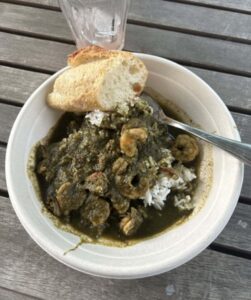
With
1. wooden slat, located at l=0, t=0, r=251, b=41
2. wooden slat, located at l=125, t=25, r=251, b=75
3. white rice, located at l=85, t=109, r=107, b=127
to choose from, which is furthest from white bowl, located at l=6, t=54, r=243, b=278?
wooden slat, located at l=0, t=0, r=251, b=41

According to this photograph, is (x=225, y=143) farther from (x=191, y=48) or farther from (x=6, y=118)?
(x=6, y=118)

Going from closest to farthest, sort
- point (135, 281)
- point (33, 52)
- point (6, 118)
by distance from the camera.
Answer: point (135, 281)
point (6, 118)
point (33, 52)

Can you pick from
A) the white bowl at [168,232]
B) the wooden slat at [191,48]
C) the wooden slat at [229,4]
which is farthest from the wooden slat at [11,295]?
the wooden slat at [229,4]

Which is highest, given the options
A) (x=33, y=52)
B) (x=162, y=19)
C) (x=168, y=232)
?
(x=162, y=19)

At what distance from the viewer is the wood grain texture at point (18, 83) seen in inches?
43.3

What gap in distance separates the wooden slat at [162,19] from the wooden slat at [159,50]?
0.03 meters

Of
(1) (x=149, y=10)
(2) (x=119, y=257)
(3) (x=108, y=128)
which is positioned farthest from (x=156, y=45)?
(2) (x=119, y=257)

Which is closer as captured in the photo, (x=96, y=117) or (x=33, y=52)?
(x=96, y=117)

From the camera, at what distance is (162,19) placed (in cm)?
122

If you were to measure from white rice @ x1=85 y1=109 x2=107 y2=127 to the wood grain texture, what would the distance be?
0.30m

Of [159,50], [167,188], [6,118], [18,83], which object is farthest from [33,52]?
[167,188]

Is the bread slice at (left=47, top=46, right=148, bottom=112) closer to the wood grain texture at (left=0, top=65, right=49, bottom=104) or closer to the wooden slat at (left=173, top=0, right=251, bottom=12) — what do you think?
the wood grain texture at (left=0, top=65, right=49, bottom=104)

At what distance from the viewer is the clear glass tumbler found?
1125 mm

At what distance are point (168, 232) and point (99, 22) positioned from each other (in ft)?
2.16
